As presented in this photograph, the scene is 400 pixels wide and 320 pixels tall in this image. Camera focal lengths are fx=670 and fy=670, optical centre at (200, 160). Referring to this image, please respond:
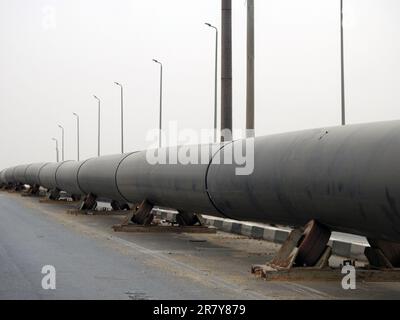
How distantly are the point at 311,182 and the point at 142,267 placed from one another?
3.22 meters

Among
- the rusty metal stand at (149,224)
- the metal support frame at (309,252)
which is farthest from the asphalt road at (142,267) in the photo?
the rusty metal stand at (149,224)

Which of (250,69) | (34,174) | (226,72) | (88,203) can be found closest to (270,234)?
(88,203)

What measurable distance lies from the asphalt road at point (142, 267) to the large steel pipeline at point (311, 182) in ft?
3.07

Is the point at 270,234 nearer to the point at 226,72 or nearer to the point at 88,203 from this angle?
the point at 88,203

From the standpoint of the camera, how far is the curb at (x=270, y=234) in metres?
12.2

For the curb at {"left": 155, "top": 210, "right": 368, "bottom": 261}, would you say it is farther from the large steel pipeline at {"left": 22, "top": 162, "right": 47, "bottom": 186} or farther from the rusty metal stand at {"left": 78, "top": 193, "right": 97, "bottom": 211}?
the large steel pipeline at {"left": 22, "top": 162, "right": 47, "bottom": 186}

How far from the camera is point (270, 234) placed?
15.8m

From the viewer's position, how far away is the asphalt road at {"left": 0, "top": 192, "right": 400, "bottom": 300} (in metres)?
8.32

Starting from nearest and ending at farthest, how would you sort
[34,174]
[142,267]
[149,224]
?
[142,267], [149,224], [34,174]

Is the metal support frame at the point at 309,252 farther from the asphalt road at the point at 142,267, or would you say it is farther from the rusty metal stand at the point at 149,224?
the rusty metal stand at the point at 149,224

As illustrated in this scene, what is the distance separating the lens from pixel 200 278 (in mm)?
9680

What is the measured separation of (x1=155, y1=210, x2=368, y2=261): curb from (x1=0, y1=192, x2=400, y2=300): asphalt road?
43cm
